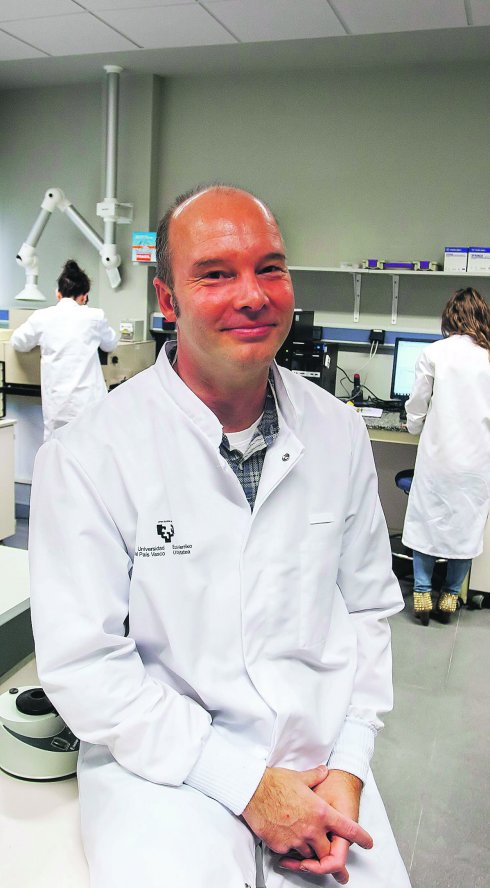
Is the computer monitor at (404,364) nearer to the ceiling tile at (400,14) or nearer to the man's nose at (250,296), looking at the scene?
the ceiling tile at (400,14)

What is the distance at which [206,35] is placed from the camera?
3.39m

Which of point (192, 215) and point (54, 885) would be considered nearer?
point (54, 885)

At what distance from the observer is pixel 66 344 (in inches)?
143

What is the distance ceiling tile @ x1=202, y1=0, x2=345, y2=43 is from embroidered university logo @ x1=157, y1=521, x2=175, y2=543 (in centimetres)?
282

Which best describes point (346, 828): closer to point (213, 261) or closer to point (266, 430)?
point (266, 430)

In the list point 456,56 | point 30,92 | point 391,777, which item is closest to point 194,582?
point 391,777

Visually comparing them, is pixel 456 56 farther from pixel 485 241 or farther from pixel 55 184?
pixel 55 184

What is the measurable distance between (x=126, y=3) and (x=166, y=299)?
2681mm

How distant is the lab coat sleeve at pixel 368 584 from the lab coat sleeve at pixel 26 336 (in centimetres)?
289

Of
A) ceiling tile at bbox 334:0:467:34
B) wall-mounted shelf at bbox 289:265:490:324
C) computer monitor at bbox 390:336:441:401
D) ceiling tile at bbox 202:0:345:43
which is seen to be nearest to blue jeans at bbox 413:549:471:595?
computer monitor at bbox 390:336:441:401

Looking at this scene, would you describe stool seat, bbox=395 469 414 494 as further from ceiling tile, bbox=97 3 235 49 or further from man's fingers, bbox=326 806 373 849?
man's fingers, bbox=326 806 373 849

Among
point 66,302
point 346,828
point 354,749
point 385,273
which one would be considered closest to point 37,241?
point 66,302

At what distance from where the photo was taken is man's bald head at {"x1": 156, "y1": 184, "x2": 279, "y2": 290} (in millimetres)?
1003

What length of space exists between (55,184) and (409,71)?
232cm
